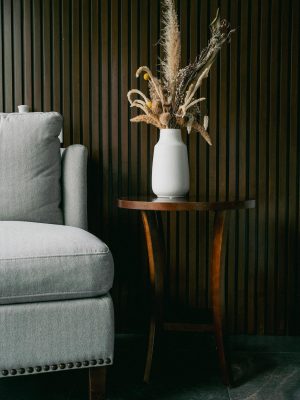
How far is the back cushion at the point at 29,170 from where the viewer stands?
6.45ft

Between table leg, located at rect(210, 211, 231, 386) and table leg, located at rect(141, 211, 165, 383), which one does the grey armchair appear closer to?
table leg, located at rect(141, 211, 165, 383)

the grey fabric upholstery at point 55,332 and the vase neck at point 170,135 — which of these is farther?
the vase neck at point 170,135

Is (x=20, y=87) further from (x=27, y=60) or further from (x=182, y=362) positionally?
(x=182, y=362)

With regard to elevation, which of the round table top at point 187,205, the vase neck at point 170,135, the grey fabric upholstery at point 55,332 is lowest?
the grey fabric upholstery at point 55,332

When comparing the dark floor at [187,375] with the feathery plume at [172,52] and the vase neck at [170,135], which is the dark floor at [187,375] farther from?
the feathery plume at [172,52]

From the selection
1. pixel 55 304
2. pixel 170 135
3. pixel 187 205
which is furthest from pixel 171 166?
pixel 55 304

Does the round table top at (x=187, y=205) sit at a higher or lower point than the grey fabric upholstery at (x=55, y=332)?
higher

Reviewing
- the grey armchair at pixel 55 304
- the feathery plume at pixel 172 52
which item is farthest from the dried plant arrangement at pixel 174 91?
the grey armchair at pixel 55 304

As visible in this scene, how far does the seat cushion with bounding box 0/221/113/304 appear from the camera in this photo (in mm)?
1462

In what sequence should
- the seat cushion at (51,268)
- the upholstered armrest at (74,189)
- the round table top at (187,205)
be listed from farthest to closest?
the upholstered armrest at (74,189), the round table top at (187,205), the seat cushion at (51,268)

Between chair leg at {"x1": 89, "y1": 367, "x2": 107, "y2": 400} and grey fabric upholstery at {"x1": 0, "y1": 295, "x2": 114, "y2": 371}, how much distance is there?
0.20ft

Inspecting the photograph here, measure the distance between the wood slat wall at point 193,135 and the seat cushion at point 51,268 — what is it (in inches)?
30.3

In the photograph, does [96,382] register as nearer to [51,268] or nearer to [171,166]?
[51,268]

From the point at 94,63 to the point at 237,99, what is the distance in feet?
2.26
